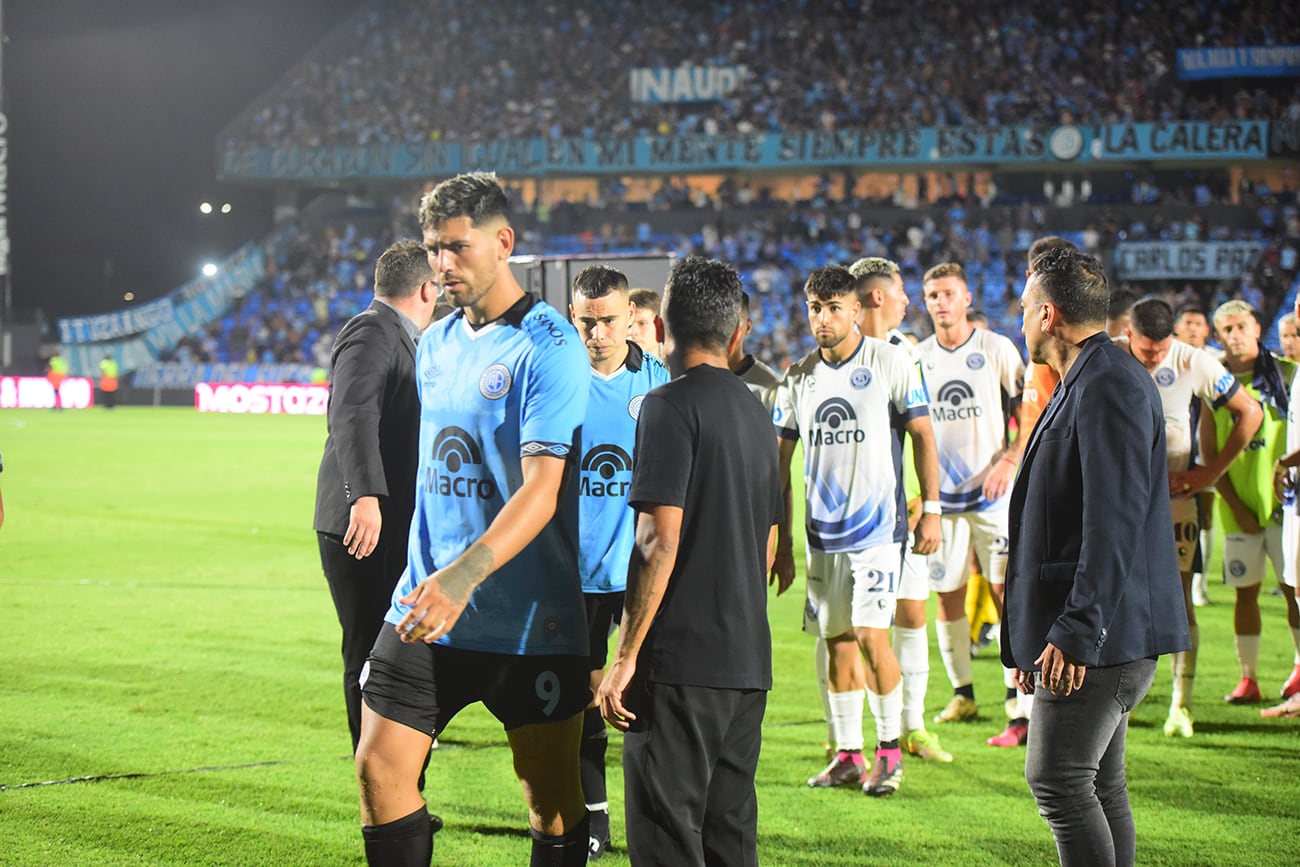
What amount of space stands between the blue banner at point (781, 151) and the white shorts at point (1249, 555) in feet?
112

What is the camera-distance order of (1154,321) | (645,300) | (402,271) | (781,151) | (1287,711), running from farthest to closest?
(781,151) < (1287,711) < (1154,321) < (645,300) < (402,271)

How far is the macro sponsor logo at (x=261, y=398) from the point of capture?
122ft

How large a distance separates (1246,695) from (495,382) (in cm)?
598

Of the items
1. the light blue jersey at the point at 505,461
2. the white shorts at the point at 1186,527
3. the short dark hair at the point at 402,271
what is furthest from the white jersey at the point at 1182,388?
the light blue jersey at the point at 505,461

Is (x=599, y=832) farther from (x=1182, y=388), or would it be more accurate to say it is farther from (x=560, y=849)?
(x=1182, y=388)

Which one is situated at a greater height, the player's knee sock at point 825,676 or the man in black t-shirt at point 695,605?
the man in black t-shirt at point 695,605

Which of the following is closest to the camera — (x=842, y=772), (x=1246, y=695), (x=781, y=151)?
(x=842, y=772)

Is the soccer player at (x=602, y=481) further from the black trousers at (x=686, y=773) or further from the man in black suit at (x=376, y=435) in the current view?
the black trousers at (x=686, y=773)

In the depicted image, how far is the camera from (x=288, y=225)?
2050 inches

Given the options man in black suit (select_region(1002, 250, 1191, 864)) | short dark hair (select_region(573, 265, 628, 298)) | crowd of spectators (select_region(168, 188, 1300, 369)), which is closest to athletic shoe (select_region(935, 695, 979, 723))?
man in black suit (select_region(1002, 250, 1191, 864))

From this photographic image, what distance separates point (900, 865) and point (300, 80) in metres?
52.9

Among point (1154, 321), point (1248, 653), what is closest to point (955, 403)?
point (1154, 321)

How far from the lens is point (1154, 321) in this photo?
6.71 meters

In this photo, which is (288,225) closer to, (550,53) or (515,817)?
(550,53)
